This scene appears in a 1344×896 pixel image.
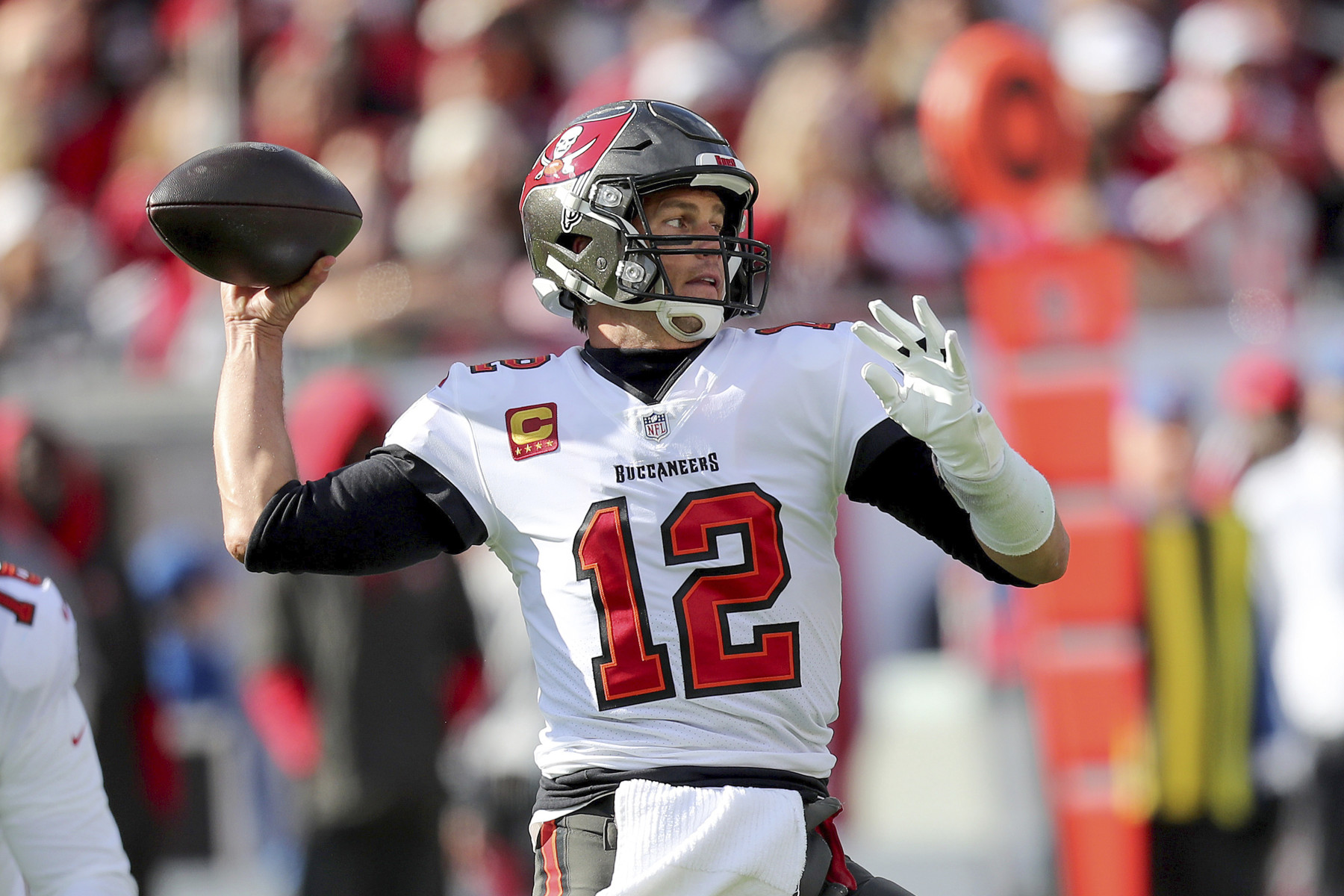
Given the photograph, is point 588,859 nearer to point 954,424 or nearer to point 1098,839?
point 954,424

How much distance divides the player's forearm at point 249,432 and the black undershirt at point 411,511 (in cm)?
4

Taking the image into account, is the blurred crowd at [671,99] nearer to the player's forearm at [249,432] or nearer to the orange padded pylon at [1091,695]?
the orange padded pylon at [1091,695]

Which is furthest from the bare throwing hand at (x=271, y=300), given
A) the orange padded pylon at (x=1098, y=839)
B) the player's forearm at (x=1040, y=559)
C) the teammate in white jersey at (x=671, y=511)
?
the orange padded pylon at (x=1098, y=839)

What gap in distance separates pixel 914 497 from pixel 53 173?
8.37 m

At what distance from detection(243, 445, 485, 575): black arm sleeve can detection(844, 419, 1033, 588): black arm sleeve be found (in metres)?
0.61

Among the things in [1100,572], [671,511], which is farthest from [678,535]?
[1100,572]

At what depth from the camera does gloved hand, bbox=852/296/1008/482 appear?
7.66ft

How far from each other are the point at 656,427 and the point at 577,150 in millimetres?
553

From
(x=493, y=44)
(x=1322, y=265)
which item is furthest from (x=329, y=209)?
(x=493, y=44)

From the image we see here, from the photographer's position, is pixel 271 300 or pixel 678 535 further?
pixel 271 300

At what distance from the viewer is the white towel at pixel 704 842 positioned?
2377 mm

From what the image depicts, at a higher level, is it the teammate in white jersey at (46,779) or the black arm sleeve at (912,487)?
the black arm sleeve at (912,487)

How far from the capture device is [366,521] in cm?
254

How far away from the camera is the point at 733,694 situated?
246 centimetres
